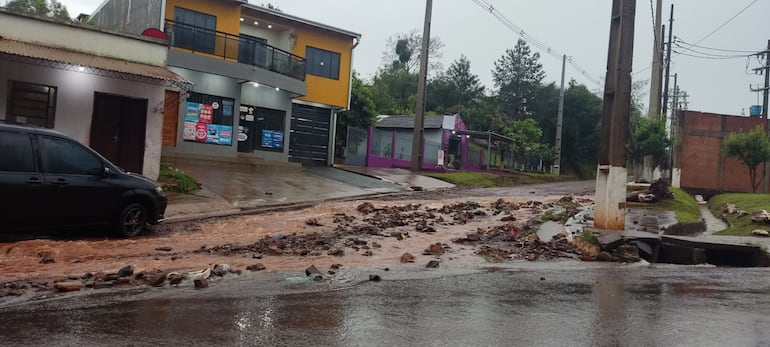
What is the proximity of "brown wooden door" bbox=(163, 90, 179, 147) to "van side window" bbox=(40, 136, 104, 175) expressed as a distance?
14848 millimetres

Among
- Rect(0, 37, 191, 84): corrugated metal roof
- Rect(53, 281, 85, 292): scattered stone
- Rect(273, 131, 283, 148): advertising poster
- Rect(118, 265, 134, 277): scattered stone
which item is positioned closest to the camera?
Rect(53, 281, 85, 292): scattered stone

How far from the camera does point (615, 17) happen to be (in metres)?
12.0

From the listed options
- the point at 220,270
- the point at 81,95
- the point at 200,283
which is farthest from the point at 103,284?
the point at 81,95

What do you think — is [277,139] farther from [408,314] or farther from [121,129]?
[408,314]

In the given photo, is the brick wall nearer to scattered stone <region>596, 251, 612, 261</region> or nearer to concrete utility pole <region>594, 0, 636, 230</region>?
concrete utility pole <region>594, 0, 636, 230</region>

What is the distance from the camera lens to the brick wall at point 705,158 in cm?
3016

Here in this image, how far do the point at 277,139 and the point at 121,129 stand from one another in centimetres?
1140

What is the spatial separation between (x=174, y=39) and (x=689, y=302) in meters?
22.0

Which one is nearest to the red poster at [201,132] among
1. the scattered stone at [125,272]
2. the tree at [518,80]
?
the scattered stone at [125,272]

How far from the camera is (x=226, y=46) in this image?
968 inches

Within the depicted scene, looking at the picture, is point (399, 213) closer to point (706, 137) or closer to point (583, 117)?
point (706, 137)

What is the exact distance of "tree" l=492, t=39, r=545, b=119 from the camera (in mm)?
63156

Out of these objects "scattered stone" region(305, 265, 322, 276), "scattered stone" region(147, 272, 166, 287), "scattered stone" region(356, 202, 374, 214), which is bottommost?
"scattered stone" region(147, 272, 166, 287)

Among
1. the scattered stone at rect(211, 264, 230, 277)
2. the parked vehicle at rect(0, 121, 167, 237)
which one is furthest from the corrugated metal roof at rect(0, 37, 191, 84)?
the scattered stone at rect(211, 264, 230, 277)
